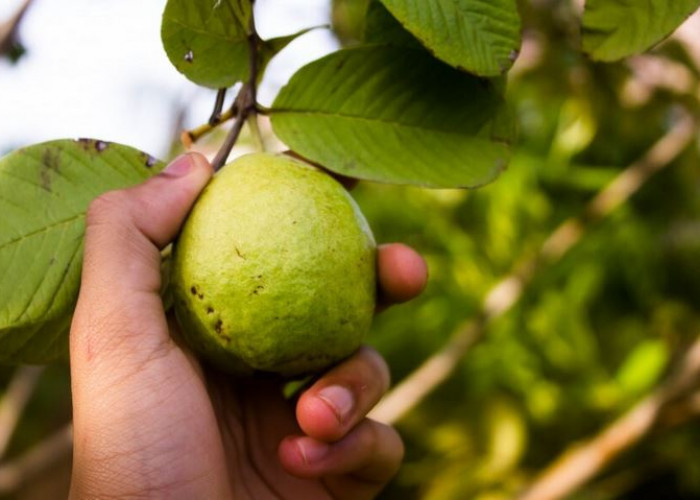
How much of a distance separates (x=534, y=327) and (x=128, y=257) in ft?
7.24

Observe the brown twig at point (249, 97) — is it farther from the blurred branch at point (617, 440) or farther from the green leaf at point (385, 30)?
the blurred branch at point (617, 440)

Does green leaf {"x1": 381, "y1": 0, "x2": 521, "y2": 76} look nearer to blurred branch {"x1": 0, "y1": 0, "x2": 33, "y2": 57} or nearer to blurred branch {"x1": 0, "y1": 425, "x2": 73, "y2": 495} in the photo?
blurred branch {"x1": 0, "y1": 0, "x2": 33, "y2": 57}

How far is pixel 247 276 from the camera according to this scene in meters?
0.79

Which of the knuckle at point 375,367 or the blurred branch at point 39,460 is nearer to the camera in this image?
the knuckle at point 375,367

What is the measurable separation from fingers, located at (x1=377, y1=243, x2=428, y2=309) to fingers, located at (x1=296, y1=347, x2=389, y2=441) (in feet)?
0.28

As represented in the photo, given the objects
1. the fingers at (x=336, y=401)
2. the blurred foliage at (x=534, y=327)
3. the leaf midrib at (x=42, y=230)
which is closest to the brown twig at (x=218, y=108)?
the leaf midrib at (x=42, y=230)

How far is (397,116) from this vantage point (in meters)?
0.93

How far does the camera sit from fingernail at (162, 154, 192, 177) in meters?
0.88

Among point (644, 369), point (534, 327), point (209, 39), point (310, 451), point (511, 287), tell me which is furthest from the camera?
point (534, 327)

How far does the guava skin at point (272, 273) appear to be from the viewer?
2.61ft

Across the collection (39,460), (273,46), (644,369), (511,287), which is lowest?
(644,369)

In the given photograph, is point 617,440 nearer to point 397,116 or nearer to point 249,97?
point 397,116

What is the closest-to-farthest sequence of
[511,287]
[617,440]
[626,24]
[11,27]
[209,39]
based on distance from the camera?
[626,24]
[209,39]
[11,27]
[617,440]
[511,287]

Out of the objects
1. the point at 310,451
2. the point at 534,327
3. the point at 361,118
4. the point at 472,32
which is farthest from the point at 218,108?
the point at 534,327
